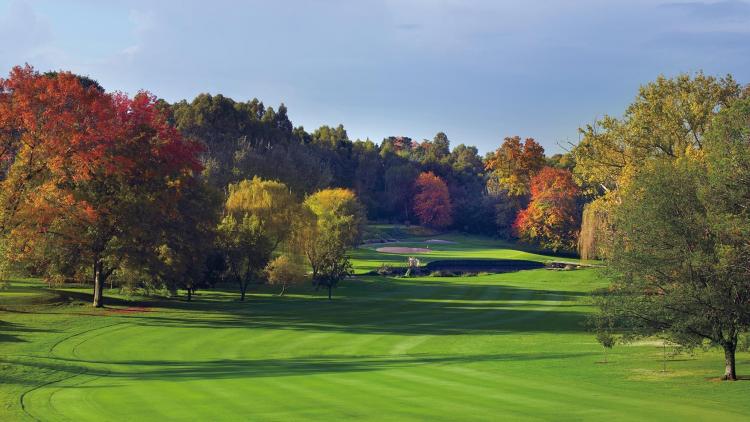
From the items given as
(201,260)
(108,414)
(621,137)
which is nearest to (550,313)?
(621,137)

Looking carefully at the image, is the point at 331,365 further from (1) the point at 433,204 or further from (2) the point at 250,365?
(1) the point at 433,204

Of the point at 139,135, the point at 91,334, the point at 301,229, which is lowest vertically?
the point at 91,334

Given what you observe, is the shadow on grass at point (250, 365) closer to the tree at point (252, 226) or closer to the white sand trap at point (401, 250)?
the tree at point (252, 226)

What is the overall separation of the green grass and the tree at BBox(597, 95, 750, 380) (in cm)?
201

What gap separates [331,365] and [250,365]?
10.2 ft

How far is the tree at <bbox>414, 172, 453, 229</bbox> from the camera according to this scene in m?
149

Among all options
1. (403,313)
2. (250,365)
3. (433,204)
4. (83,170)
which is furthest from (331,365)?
(433,204)

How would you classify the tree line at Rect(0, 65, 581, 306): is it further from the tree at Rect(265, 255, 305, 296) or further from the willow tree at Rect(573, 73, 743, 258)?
the willow tree at Rect(573, 73, 743, 258)

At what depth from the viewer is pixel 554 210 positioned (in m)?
103

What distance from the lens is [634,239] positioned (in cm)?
2770

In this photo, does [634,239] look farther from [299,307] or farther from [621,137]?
[299,307]

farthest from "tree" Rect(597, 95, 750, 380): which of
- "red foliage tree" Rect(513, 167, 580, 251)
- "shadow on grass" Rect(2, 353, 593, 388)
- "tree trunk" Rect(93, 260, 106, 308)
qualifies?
"red foliage tree" Rect(513, 167, 580, 251)

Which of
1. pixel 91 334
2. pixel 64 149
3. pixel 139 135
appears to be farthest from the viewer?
pixel 139 135

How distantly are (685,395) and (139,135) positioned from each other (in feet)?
128
